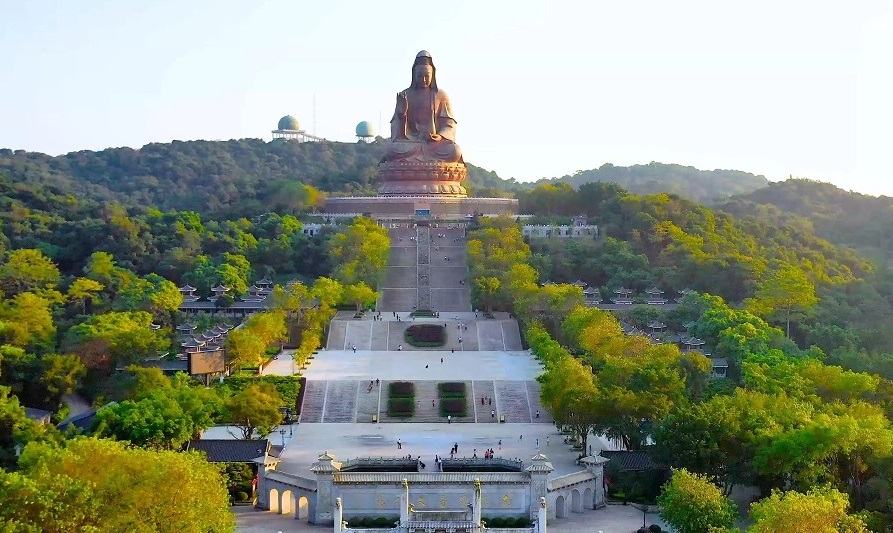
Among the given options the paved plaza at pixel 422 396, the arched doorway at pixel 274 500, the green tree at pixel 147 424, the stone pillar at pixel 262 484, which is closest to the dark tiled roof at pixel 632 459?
the paved plaza at pixel 422 396

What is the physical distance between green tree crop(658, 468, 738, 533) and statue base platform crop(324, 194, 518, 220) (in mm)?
37187

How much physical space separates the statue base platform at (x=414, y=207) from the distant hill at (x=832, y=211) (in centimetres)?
2055

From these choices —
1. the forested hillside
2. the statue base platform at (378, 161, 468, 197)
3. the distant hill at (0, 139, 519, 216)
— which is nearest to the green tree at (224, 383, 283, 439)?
the forested hillside

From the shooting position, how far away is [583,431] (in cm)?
2733

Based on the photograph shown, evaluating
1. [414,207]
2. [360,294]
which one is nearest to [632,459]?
[360,294]

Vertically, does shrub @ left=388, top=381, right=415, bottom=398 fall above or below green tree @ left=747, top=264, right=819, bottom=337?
below

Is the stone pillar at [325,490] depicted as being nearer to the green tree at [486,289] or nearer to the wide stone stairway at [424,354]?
the wide stone stairway at [424,354]

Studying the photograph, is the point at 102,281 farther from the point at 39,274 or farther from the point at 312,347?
the point at 312,347

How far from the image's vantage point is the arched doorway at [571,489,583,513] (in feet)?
78.5

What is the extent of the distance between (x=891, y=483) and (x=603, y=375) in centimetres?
950

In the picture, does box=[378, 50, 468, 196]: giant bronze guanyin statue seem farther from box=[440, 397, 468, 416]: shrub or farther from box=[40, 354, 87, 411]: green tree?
box=[40, 354, 87, 411]: green tree

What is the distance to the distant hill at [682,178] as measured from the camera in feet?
405

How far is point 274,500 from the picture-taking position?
24.0m

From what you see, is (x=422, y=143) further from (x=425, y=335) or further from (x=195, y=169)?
(x=195, y=169)
